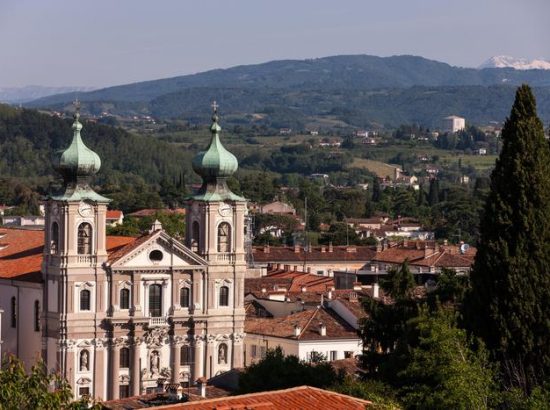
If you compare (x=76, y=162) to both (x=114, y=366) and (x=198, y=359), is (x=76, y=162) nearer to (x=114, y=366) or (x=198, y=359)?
(x=114, y=366)

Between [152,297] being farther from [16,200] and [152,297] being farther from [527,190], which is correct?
[16,200]

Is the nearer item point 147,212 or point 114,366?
point 114,366

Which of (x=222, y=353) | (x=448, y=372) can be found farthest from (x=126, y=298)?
(x=448, y=372)

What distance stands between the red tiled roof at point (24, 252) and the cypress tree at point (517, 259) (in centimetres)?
2771

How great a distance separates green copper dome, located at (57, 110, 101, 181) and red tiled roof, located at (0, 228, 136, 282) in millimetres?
3016

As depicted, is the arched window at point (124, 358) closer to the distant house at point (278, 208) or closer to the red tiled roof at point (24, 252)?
the red tiled roof at point (24, 252)

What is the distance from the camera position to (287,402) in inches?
1491

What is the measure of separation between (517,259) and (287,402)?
741 centimetres

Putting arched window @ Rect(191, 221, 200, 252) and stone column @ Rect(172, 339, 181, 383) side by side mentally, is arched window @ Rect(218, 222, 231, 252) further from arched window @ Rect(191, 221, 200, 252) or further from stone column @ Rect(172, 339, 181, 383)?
stone column @ Rect(172, 339, 181, 383)

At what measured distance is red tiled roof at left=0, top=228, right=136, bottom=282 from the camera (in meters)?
69.1

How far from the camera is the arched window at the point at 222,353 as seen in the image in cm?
6944

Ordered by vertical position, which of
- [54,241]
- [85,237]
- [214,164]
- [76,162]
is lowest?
[54,241]

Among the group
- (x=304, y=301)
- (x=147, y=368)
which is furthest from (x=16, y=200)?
(x=147, y=368)

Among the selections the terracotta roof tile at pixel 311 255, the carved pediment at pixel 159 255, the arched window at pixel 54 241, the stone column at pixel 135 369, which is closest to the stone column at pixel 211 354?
the stone column at pixel 135 369
